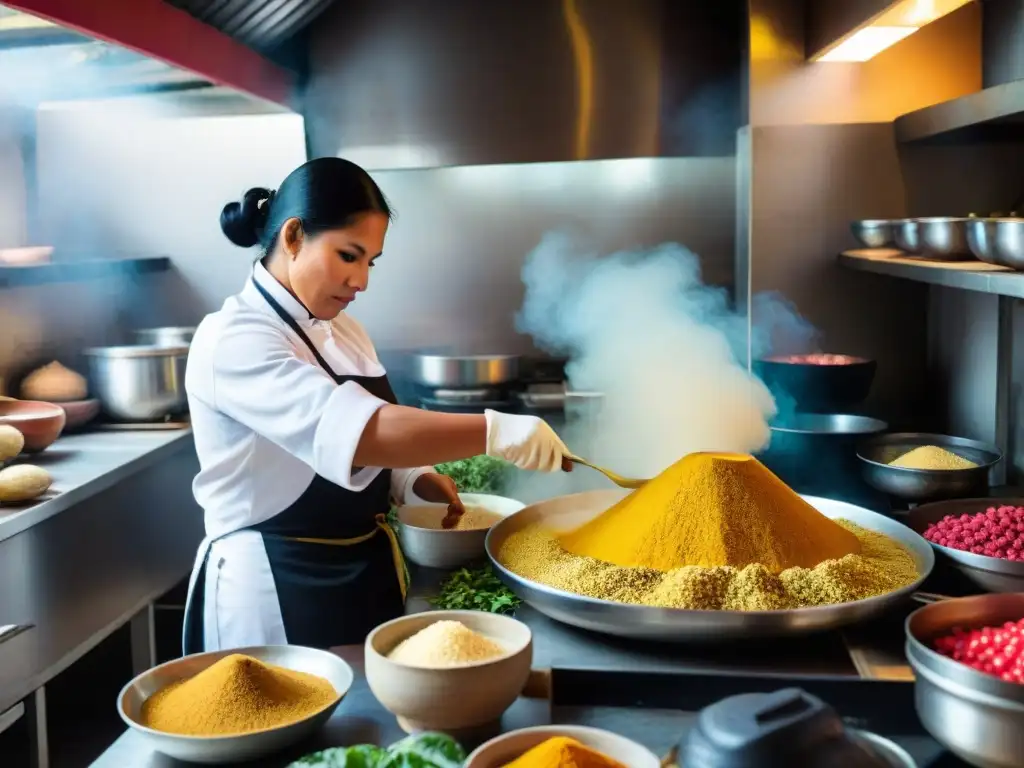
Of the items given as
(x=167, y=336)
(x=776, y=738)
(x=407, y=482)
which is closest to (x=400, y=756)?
(x=776, y=738)

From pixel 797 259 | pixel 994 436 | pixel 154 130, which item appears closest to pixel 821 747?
pixel 994 436

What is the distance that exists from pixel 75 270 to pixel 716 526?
9.76 ft

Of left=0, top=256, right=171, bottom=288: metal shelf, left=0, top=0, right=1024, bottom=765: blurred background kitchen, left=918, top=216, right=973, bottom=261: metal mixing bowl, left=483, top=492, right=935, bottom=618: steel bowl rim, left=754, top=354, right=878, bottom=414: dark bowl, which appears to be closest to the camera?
left=483, top=492, right=935, bottom=618: steel bowl rim

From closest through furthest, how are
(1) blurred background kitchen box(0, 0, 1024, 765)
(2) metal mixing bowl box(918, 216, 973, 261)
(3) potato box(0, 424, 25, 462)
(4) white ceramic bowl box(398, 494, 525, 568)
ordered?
(4) white ceramic bowl box(398, 494, 525, 568)
(2) metal mixing bowl box(918, 216, 973, 261)
(3) potato box(0, 424, 25, 462)
(1) blurred background kitchen box(0, 0, 1024, 765)

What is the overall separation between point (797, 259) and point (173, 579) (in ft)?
8.14

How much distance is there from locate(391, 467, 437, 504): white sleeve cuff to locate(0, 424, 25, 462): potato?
120cm

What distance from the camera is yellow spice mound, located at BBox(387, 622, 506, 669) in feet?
4.13

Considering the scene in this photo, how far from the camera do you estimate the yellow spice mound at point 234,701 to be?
124 cm

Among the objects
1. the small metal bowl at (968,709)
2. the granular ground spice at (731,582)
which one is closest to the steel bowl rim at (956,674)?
the small metal bowl at (968,709)

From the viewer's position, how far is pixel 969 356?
301 centimetres

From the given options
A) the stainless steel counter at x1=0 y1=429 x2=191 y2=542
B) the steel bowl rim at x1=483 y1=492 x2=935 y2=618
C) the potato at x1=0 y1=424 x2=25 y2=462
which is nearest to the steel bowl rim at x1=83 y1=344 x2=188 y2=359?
the stainless steel counter at x1=0 y1=429 x2=191 y2=542

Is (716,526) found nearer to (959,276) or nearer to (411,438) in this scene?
(411,438)

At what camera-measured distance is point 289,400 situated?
166cm

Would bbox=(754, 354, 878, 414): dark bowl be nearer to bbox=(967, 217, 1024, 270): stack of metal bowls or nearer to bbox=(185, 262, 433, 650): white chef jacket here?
bbox=(967, 217, 1024, 270): stack of metal bowls
